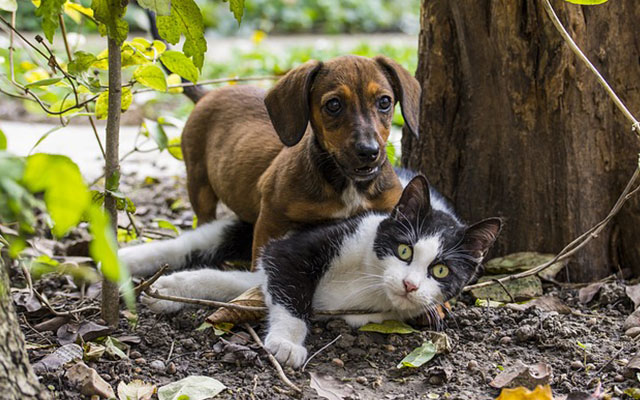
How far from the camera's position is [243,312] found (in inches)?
117

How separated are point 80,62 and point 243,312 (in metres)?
1.18

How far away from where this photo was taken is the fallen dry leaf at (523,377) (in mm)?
2354

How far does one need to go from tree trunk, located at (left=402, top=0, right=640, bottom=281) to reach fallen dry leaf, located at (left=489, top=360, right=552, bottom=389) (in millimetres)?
1183

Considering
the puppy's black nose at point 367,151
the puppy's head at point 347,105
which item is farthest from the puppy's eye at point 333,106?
the puppy's black nose at point 367,151

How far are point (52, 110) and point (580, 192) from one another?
2405 millimetres

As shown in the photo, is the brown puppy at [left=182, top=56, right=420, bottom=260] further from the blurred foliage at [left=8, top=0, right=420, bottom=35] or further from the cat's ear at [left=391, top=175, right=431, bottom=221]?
the blurred foliage at [left=8, top=0, right=420, bottom=35]

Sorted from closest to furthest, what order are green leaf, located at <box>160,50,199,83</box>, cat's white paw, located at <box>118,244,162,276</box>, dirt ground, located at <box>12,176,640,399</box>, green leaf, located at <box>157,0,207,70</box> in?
green leaf, located at <box>157,0,207,70</box>, dirt ground, located at <box>12,176,640,399</box>, green leaf, located at <box>160,50,199,83</box>, cat's white paw, located at <box>118,244,162,276</box>

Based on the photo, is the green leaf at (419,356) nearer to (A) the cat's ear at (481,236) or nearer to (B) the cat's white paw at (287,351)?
(B) the cat's white paw at (287,351)

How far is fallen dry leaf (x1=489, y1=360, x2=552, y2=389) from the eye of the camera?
2.35 metres

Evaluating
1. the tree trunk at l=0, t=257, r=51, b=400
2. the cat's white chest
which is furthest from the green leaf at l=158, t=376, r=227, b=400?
the cat's white chest

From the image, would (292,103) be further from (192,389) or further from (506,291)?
(192,389)

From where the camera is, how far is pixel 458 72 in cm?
355

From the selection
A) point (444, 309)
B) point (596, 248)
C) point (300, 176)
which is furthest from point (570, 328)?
point (300, 176)

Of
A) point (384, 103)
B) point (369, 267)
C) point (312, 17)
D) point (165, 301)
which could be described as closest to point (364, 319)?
point (369, 267)
